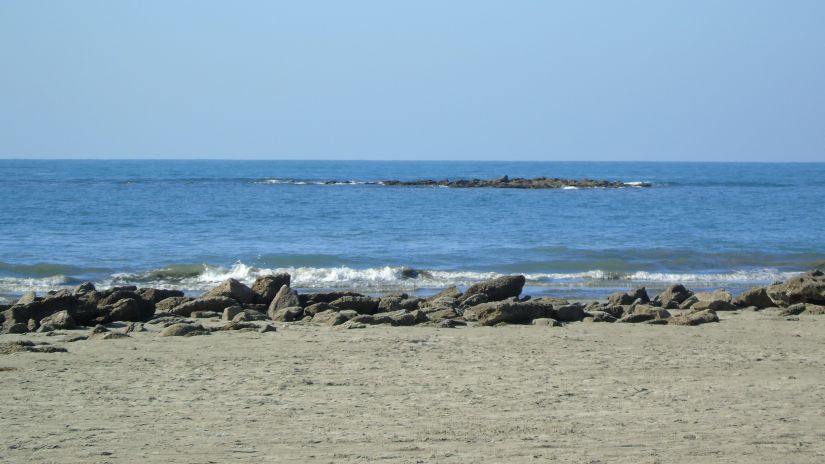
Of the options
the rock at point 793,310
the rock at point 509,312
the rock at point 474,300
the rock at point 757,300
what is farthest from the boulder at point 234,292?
the rock at point 793,310

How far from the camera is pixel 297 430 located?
301 inches

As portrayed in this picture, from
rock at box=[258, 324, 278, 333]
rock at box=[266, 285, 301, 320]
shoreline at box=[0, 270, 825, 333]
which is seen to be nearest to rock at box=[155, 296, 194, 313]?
shoreline at box=[0, 270, 825, 333]

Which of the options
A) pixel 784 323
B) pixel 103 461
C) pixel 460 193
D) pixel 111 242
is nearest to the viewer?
pixel 103 461

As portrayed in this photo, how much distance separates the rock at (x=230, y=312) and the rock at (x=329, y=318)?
120cm

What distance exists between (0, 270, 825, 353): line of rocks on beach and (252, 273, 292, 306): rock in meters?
0.02

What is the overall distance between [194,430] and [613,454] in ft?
10.5

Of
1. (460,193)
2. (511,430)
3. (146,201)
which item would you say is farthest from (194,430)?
(460,193)

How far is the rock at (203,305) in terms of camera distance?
50.9 feet

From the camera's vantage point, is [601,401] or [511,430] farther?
[601,401]

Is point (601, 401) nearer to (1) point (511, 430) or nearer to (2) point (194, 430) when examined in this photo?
(1) point (511, 430)

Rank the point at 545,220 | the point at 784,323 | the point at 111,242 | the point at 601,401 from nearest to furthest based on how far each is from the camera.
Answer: the point at 601,401
the point at 784,323
the point at 111,242
the point at 545,220

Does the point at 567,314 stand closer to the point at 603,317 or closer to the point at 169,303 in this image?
the point at 603,317

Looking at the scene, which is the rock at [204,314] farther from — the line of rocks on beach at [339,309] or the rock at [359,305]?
the rock at [359,305]

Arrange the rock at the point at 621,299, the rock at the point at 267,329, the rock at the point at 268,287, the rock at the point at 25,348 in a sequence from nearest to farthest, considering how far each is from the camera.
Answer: the rock at the point at 25,348, the rock at the point at 267,329, the rock at the point at 268,287, the rock at the point at 621,299
